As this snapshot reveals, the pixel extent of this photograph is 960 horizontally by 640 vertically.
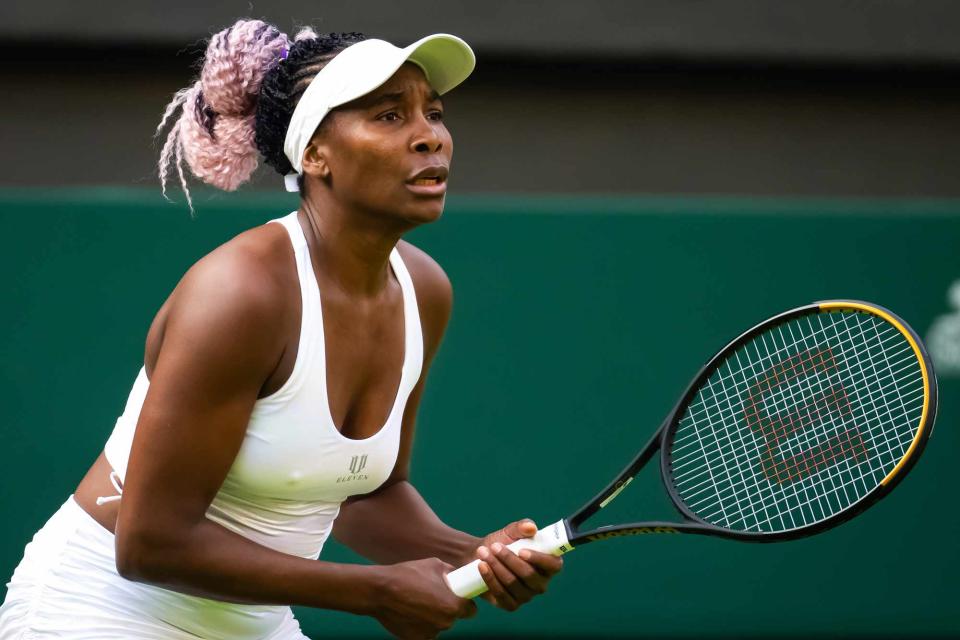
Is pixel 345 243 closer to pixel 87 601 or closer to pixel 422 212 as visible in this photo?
pixel 422 212

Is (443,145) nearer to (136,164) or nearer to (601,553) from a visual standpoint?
(601,553)

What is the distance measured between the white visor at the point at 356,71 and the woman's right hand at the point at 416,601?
654 millimetres

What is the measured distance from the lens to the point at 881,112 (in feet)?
15.4

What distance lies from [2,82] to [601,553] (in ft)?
7.52

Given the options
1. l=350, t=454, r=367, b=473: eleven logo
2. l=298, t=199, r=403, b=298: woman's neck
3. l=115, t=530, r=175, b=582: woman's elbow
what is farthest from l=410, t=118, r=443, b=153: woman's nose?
l=115, t=530, r=175, b=582: woman's elbow

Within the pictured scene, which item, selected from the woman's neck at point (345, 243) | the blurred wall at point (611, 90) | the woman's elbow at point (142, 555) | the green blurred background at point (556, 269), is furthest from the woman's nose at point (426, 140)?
the blurred wall at point (611, 90)

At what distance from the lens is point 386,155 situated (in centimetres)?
216

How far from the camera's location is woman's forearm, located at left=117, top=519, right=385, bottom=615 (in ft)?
6.64

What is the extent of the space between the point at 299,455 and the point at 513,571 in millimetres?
381

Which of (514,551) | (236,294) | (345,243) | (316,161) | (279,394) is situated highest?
(316,161)

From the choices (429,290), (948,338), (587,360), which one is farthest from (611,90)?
(429,290)

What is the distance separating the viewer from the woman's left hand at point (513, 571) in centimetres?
219

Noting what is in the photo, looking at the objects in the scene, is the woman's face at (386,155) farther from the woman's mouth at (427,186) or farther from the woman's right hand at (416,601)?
the woman's right hand at (416,601)

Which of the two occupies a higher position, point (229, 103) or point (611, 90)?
point (611, 90)
